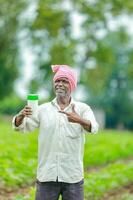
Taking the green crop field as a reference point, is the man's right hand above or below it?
above

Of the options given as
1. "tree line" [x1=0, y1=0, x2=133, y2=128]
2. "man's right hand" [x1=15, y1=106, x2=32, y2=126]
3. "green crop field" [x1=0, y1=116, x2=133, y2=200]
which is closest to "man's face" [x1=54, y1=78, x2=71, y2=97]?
"man's right hand" [x1=15, y1=106, x2=32, y2=126]

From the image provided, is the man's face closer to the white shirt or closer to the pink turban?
the pink turban

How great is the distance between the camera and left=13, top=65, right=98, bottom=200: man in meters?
6.42

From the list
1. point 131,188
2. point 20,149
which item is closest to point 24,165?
point 131,188

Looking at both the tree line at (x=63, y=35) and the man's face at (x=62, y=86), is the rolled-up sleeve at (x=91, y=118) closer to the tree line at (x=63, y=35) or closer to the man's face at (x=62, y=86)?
the man's face at (x=62, y=86)

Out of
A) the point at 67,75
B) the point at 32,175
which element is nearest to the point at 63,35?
the point at 32,175

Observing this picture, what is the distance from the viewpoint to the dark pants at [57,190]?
6527mm

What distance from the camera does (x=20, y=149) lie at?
16.1 meters

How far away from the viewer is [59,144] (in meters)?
6.41

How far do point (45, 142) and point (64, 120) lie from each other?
0.30 m

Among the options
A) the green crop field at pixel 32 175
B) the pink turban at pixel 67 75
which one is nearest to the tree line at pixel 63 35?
the green crop field at pixel 32 175

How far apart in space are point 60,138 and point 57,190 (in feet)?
1.86

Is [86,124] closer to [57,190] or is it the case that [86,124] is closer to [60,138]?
[60,138]

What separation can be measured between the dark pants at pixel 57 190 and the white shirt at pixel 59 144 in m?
0.07
